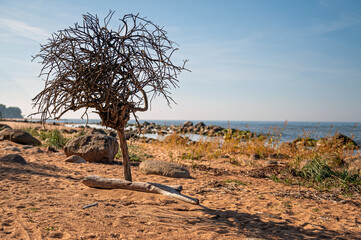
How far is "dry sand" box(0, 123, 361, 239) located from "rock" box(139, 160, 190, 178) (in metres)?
0.44

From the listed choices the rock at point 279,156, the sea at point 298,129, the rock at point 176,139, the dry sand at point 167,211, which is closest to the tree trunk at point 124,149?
the dry sand at point 167,211

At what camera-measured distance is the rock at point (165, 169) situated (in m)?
7.19

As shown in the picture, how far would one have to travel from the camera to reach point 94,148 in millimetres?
8773

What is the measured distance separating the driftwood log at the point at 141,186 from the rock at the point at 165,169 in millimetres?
Answer: 2003

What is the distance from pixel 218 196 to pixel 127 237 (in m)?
2.69

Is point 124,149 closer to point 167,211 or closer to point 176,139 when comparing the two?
point 167,211

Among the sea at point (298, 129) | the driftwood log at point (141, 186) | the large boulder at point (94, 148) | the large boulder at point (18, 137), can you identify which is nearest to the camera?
the driftwood log at point (141, 186)

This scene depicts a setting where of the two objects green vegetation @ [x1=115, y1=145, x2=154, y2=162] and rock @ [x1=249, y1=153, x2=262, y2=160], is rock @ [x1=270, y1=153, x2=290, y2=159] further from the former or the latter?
green vegetation @ [x1=115, y1=145, x2=154, y2=162]

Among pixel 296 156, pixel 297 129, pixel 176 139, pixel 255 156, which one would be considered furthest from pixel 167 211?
pixel 297 129

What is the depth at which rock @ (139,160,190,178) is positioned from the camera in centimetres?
719

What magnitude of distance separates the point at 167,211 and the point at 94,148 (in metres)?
5.37

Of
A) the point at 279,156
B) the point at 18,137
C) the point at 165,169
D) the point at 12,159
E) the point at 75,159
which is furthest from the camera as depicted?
the point at 18,137

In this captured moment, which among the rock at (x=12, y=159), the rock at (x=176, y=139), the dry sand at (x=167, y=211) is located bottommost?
the dry sand at (x=167, y=211)

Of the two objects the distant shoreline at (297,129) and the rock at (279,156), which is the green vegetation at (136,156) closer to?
the distant shoreline at (297,129)
